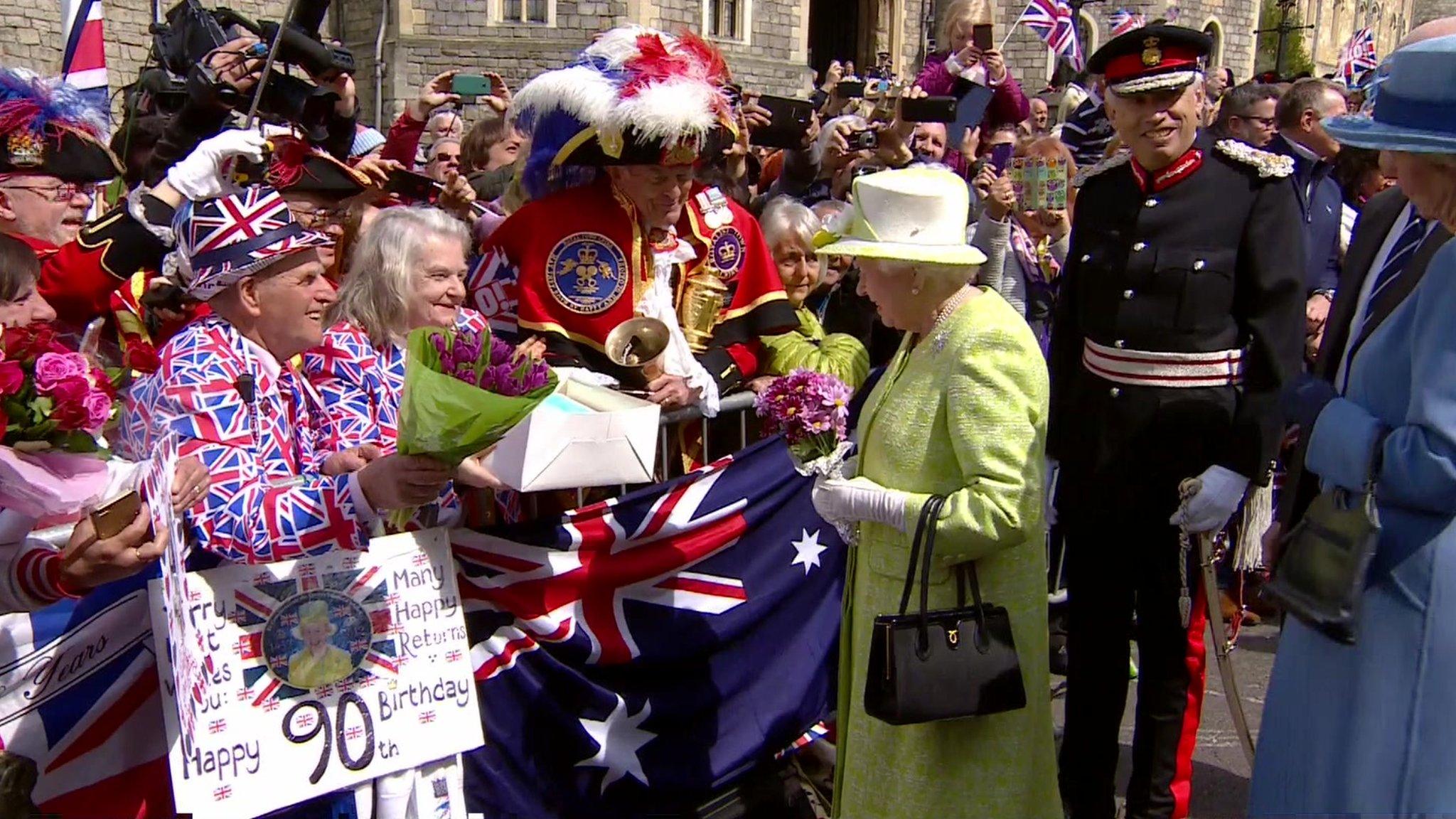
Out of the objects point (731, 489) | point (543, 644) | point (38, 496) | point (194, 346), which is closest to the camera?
point (38, 496)

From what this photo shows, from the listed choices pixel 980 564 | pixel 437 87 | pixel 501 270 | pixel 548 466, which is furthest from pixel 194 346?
pixel 437 87

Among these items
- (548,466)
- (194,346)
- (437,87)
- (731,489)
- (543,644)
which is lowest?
(543,644)

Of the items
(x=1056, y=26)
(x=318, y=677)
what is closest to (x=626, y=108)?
(x=318, y=677)

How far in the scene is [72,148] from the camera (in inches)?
165

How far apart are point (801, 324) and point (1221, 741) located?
2216 mm

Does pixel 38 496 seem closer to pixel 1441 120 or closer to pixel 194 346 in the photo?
pixel 194 346

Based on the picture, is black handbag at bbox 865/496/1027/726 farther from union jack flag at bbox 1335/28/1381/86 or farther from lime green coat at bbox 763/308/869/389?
union jack flag at bbox 1335/28/1381/86

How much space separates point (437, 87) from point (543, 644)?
4.06 metres

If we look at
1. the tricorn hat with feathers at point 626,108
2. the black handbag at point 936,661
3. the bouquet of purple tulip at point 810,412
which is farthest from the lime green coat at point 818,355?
the black handbag at point 936,661

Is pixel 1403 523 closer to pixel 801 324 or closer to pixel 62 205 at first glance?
pixel 801 324

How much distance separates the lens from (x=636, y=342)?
3.92m

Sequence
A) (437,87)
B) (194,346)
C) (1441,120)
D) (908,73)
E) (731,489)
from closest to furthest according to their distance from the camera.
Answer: (1441,120), (194,346), (731,489), (437,87), (908,73)

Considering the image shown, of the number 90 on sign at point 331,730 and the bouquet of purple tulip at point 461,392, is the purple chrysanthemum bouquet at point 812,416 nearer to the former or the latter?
the bouquet of purple tulip at point 461,392

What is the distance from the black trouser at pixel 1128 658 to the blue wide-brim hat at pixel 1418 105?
1580mm
